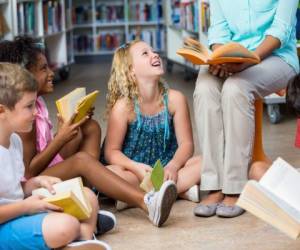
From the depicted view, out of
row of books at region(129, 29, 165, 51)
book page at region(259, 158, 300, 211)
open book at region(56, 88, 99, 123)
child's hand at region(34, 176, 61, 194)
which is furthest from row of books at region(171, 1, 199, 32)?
book page at region(259, 158, 300, 211)

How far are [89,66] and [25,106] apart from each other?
5.23m

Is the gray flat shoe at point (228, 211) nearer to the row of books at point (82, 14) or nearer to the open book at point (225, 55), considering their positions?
the open book at point (225, 55)

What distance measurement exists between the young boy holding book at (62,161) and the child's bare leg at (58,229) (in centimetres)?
37

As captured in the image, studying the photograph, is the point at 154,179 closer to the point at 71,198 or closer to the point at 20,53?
the point at 71,198

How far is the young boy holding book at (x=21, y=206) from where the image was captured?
1673 mm

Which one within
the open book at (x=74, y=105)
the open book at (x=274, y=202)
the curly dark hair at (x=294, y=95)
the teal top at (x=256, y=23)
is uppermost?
the teal top at (x=256, y=23)

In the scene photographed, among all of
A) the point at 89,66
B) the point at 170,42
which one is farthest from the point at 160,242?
the point at 89,66

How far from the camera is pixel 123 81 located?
2.37m

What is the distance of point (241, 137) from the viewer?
214cm

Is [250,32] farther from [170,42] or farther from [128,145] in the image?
[170,42]

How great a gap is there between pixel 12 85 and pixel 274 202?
2.41 feet

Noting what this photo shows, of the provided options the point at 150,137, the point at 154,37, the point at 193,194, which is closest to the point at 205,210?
the point at 193,194

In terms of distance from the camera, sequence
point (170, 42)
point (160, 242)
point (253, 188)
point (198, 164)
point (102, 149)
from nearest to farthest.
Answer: point (253, 188), point (160, 242), point (198, 164), point (102, 149), point (170, 42)

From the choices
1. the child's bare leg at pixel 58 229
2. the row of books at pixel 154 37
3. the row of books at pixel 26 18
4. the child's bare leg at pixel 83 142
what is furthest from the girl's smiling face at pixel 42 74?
the row of books at pixel 154 37
